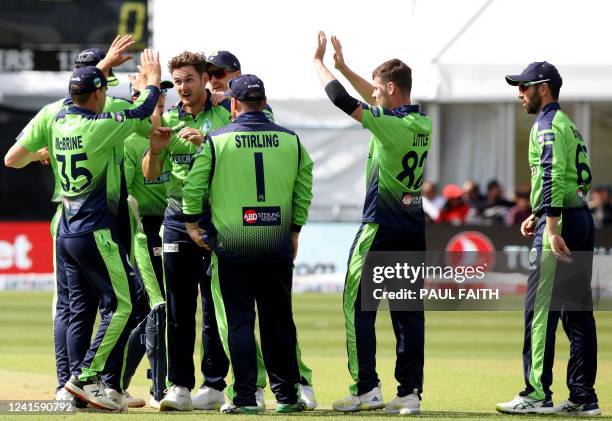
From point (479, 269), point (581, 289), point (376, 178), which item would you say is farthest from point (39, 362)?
point (479, 269)

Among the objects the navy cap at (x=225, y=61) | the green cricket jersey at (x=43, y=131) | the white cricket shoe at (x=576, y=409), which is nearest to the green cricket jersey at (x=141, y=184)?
the green cricket jersey at (x=43, y=131)

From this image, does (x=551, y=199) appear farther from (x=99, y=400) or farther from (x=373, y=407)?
(x=99, y=400)

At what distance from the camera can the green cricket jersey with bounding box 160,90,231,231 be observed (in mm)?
8992

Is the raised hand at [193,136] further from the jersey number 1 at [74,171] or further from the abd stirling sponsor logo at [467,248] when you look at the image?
the abd stirling sponsor logo at [467,248]

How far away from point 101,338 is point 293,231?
54.3 inches

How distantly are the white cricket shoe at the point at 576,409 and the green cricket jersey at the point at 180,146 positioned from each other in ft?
9.02

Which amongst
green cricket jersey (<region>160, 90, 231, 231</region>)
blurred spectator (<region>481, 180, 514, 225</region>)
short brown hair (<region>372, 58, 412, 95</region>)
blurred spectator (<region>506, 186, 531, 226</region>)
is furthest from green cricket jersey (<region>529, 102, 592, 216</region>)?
blurred spectator (<region>481, 180, 514, 225</region>)

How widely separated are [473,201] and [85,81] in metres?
13.0

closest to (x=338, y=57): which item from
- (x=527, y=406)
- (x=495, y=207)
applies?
(x=527, y=406)

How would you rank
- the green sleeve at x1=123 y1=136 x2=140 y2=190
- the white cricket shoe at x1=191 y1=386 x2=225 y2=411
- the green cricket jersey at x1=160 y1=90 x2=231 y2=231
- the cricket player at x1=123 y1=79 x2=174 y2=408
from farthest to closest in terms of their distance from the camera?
the green sleeve at x1=123 y1=136 x2=140 y2=190
the cricket player at x1=123 y1=79 x2=174 y2=408
the green cricket jersey at x1=160 y1=90 x2=231 y2=231
the white cricket shoe at x1=191 y1=386 x2=225 y2=411

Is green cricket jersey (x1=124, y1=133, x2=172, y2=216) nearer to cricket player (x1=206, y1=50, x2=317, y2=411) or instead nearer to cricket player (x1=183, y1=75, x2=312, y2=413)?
cricket player (x1=206, y1=50, x2=317, y2=411)

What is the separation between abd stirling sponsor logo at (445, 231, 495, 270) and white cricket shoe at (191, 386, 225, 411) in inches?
403

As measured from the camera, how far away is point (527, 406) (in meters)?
8.70

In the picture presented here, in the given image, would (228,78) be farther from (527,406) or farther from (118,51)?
(527,406)
